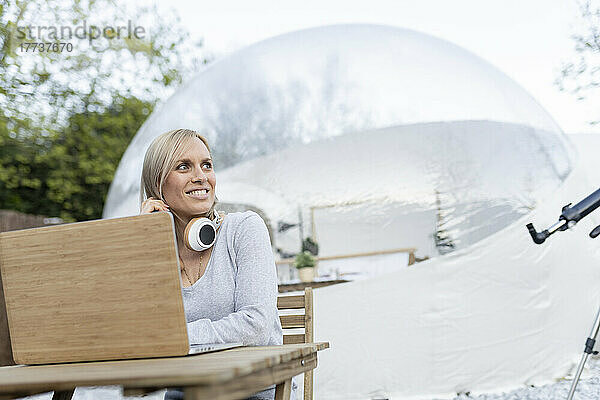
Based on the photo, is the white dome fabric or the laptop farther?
the white dome fabric

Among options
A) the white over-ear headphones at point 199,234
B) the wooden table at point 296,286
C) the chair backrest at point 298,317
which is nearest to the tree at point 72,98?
the wooden table at point 296,286

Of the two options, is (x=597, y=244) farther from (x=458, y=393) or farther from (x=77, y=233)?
(x=77, y=233)

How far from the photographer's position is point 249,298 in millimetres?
1664

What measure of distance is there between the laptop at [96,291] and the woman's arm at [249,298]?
5.8 inches

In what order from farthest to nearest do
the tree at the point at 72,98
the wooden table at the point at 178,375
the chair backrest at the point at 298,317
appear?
the tree at the point at 72,98
the chair backrest at the point at 298,317
the wooden table at the point at 178,375

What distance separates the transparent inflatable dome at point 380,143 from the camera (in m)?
4.44

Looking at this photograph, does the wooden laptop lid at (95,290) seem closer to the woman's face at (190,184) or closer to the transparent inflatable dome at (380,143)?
the woman's face at (190,184)

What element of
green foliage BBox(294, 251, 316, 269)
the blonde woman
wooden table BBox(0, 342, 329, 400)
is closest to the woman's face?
the blonde woman

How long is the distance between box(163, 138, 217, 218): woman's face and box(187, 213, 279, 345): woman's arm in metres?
0.16

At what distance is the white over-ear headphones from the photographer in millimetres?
1762

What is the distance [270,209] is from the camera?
4.63m

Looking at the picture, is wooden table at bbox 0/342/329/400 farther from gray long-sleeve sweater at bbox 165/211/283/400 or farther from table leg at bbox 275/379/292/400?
gray long-sleeve sweater at bbox 165/211/283/400

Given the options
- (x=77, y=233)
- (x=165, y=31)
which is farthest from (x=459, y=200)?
(x=165, y=31)

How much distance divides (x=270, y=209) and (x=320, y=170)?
0.44 metres
